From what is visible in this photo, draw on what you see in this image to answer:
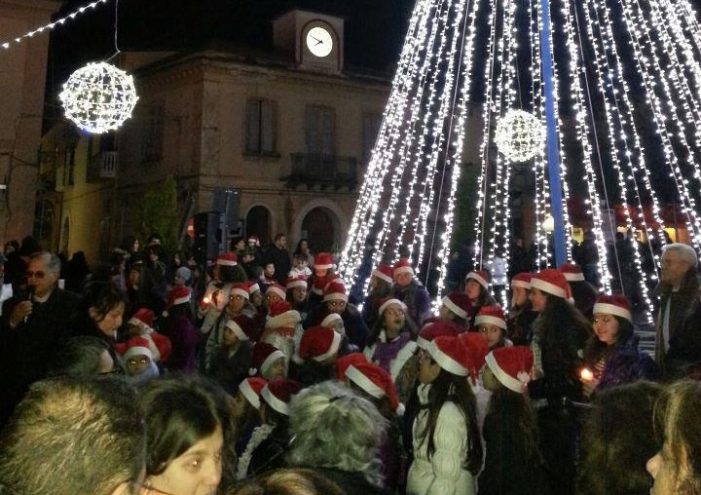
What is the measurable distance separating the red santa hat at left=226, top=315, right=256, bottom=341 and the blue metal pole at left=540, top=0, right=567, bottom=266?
4.03 metres

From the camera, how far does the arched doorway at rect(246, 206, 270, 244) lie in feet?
86.7

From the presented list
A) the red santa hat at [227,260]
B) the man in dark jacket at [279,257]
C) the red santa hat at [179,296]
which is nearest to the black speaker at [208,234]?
the red santa hat at [227,260]

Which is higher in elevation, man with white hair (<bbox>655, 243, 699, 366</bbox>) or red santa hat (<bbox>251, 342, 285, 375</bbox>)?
man with white hair (<bbox>655, 243, 699, 366</bbox>)

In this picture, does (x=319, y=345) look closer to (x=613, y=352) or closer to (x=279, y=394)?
(x=279, y=394)

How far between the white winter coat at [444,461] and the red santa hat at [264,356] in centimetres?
170

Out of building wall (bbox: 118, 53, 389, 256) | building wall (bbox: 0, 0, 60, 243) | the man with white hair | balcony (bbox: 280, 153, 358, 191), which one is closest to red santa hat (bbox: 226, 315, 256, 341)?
the man with white hair

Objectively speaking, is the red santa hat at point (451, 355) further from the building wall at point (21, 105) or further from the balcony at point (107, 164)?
the balcony at point (107, 164)

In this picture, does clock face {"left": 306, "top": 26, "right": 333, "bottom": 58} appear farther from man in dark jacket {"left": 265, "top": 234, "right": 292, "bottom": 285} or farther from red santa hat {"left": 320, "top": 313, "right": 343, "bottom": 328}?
red santa hat {"left": 320, "top": 313, "right": 343, "bottom": 328}

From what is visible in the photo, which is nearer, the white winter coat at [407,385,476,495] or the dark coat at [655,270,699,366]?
the white winter coat at [407,385,476,495]

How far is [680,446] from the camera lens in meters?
1.89

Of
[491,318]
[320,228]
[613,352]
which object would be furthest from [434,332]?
[320,228]

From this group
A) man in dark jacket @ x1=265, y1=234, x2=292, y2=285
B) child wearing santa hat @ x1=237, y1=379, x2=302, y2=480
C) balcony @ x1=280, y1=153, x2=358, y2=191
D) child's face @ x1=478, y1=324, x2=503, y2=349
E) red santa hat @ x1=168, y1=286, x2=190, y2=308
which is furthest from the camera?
balcony @ x1=280, y1=153, x2=358, y2=191

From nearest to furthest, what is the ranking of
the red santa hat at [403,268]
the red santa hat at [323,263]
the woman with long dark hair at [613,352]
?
the woman with long dark hair at [613,352], the red santa hat at [403,268], the red santa hat at [323,263]

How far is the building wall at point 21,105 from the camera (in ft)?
62.3
